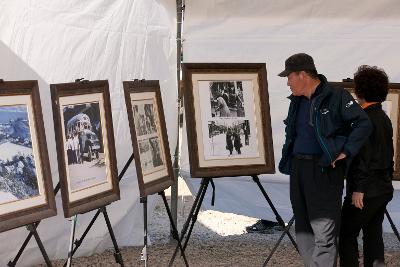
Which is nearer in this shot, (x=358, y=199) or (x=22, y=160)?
(x=22, y=160)

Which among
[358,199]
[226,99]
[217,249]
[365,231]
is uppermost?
[226,99]

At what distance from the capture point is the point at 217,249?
536cm

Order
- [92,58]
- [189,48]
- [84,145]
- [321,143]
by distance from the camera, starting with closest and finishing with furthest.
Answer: [321,143] < [84,145] < [92,58] < [189,48]

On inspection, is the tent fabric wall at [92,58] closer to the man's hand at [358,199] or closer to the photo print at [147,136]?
the photo print at [147,136]

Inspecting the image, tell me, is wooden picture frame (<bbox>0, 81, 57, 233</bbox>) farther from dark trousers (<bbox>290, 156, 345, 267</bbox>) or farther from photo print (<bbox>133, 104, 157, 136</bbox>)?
dark trousers (<bbox>290, 156, 345, 267</bbox>)

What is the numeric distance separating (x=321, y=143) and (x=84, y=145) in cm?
118

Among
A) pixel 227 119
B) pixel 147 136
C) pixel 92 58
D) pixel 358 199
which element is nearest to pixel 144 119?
pixel 147 136

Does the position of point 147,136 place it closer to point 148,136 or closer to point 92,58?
point 148,136

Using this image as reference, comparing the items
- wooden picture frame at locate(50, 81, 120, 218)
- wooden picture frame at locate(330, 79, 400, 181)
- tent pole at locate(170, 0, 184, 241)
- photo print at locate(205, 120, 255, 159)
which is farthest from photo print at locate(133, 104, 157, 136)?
wooden picture frame at locate(330, 79, 400, 181)

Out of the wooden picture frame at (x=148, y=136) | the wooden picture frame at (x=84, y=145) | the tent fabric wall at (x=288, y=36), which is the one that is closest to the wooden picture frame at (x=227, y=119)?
the wooden picture frame at (x=148, y=136)

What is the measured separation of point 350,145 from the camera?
3494 millimetres

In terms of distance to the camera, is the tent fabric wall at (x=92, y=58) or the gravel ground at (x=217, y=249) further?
the gravel ground at (x=217, y=249)

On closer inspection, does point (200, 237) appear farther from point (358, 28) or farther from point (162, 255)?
point (358, 28)

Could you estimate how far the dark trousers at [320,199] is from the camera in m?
3.57
